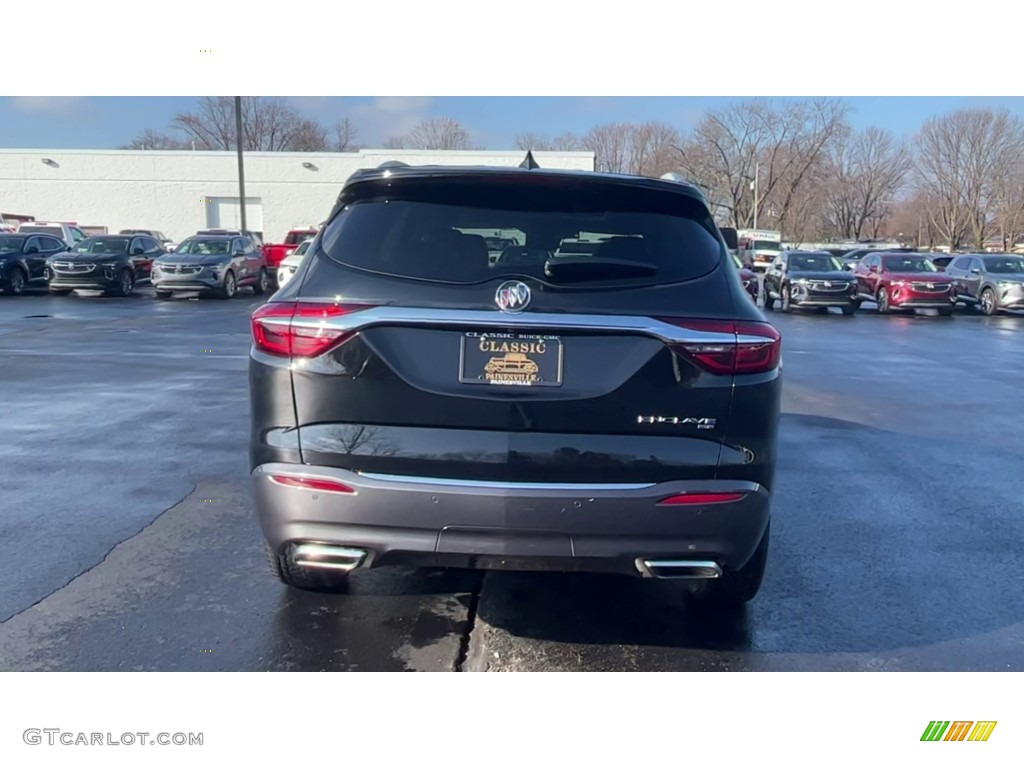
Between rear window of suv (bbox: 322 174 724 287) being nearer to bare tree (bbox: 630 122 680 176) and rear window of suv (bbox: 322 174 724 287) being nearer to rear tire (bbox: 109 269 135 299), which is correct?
rear tire (bbox: 109 269 135 299)

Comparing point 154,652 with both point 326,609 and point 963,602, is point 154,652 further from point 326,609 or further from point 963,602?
point 963,602

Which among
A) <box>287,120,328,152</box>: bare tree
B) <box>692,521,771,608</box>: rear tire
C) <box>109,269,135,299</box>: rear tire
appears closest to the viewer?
<box>692,521,771,608</box>: rear tire

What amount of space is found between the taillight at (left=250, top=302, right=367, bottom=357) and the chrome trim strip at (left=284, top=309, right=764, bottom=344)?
0.7 inches

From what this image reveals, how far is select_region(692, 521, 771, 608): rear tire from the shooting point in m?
3.60

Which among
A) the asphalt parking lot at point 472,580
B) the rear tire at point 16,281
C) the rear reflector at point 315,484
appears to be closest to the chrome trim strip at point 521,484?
the rear reflector at point 315,484

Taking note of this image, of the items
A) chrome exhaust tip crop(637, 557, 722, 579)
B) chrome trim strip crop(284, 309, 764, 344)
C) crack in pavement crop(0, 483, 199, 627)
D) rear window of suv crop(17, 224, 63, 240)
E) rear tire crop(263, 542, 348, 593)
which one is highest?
chrome trim strip crop(284, 309, 764, 344)

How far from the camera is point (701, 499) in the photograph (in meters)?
3.01

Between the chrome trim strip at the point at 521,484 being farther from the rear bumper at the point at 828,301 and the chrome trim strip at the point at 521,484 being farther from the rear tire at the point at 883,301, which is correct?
the rear tire at the point at 883,301

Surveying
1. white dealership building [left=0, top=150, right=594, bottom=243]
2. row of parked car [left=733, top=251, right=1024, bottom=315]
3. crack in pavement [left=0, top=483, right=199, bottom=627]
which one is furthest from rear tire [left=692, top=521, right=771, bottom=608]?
white dealership building [left=0, top=150, right=594, bottom=243]

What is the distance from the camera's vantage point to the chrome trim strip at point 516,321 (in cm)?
293

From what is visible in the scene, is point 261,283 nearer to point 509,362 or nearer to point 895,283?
point 895,283

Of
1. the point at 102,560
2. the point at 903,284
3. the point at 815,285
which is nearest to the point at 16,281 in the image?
the point at 815,285

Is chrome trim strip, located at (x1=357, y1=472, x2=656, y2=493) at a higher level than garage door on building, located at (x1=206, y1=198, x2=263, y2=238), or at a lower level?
higher

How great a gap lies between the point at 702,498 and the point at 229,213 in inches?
2102
